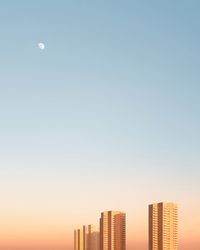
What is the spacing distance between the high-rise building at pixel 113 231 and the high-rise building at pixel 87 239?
1825 cm

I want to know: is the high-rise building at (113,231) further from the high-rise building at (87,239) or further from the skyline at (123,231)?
the high-rise building at (87,239)

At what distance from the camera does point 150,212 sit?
6025 centimetres

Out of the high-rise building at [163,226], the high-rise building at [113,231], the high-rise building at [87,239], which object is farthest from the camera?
the high-rise building at [87,239]

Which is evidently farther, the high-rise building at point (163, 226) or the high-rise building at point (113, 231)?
the high-rise building at point (113, 231)

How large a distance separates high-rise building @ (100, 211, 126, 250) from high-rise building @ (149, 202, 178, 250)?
40.1ft

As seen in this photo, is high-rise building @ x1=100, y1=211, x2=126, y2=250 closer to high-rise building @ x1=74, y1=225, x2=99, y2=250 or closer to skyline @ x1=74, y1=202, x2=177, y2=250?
skyline @ x1=74, y1=202, x2=177, y2=250

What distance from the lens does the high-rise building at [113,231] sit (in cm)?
7269

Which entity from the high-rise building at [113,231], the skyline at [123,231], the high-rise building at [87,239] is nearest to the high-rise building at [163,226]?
the skyline at [123,231]

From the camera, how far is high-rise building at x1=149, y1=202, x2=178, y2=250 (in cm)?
5953

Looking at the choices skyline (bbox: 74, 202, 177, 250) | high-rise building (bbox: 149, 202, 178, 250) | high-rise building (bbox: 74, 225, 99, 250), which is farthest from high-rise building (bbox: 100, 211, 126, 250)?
high-rise building (bbox: 74, 225, 99, 250)

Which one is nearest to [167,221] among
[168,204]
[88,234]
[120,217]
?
[168,204]

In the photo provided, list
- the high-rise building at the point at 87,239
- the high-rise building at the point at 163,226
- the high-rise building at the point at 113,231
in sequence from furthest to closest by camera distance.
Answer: the high-rise building at the point at 87,239 → the high-rise building at the point at 113,231 → the high-rise building at the point at 163,226

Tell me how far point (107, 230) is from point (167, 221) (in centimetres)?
1545

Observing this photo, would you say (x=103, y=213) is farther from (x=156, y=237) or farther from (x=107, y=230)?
(x=156, y=237)
